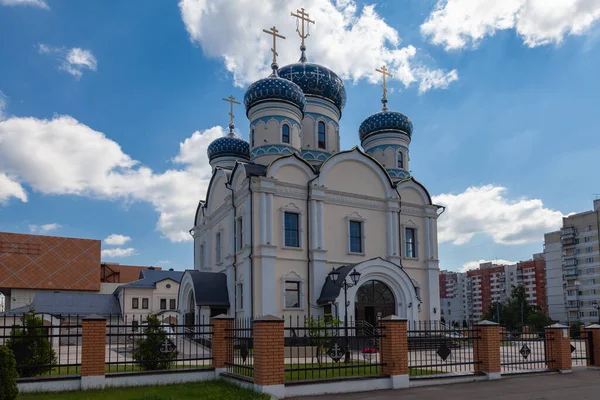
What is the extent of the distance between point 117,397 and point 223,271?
13.9 m

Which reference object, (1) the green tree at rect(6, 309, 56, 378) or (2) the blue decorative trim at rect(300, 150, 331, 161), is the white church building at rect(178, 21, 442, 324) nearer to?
(2) the blue decorative trim at rect(300, 150, 331, 161)

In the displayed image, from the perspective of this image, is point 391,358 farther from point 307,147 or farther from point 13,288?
point 13,288

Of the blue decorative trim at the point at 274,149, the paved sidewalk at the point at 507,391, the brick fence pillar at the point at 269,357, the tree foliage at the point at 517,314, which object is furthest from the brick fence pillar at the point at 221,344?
the tree foliage at the point at 517,314

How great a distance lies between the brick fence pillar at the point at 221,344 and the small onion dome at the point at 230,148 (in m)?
18.3

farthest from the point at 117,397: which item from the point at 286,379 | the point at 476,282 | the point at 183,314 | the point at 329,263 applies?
the point at 476,282

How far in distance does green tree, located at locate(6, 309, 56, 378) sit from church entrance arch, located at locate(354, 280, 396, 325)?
1141cm

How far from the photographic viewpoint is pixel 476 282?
97.3 metres

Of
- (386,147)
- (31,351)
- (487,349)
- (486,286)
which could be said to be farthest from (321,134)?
(486,286)

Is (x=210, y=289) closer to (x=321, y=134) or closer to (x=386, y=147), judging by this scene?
(x=321, y=134)

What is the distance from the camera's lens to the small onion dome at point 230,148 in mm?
28547

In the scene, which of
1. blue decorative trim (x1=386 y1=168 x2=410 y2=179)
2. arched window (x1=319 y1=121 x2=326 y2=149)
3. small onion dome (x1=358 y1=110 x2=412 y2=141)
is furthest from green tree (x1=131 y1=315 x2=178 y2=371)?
small onion dome (x1=358 y1=110 x2=412 y2=141)

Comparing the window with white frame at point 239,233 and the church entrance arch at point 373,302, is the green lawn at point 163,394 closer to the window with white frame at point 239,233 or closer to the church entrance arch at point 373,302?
the church entrance arch at point 373,302

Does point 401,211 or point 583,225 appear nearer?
point 401,211

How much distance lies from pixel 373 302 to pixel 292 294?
3047mm
